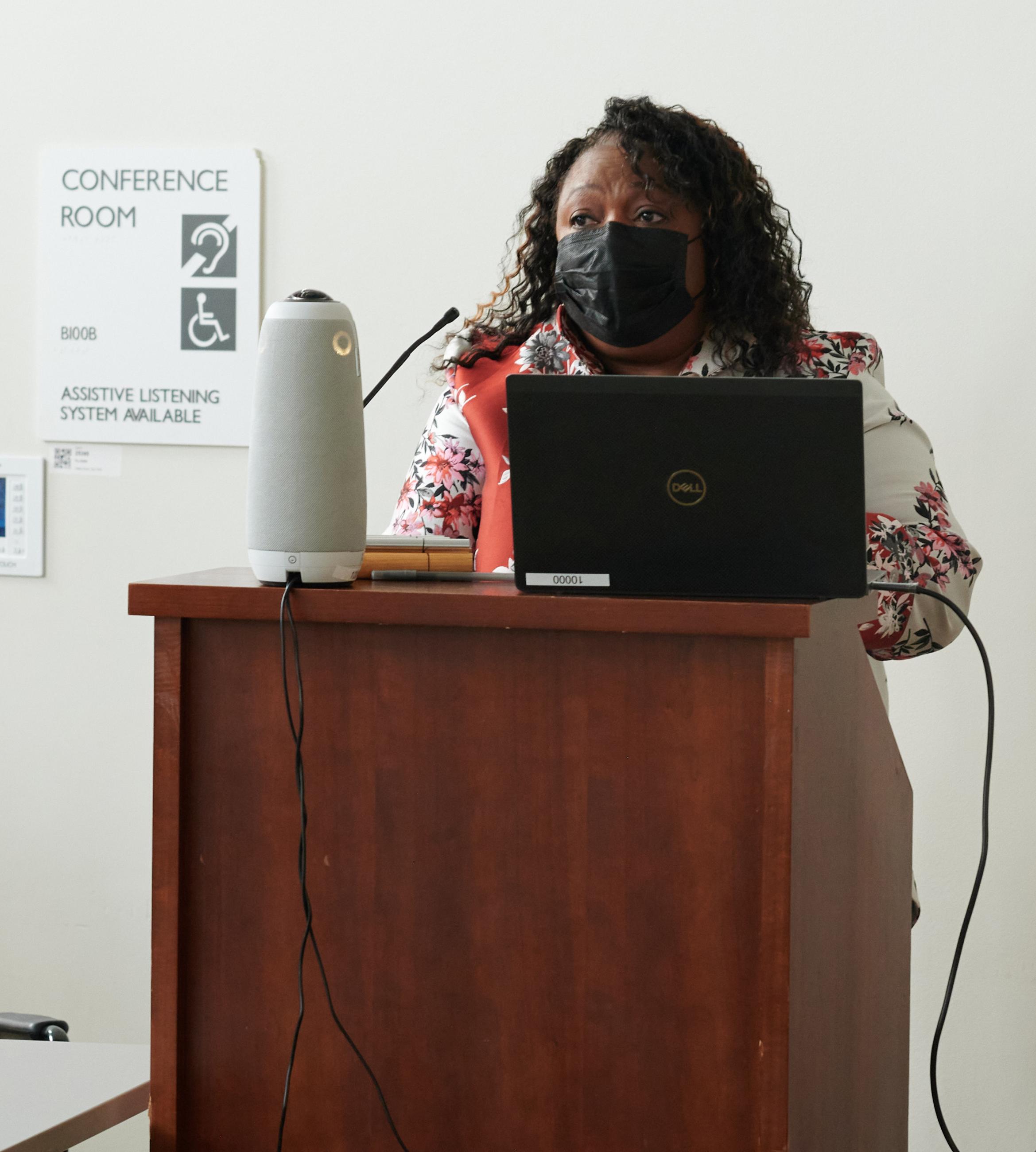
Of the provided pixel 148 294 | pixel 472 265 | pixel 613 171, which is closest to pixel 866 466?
pixel 613 171

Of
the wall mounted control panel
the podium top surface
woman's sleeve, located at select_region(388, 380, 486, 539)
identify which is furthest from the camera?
the wall mounted control panel

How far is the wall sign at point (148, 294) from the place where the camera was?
2342 mm

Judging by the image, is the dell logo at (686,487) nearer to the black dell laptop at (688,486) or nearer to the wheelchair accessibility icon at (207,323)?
the black dell laptop at (688,486)

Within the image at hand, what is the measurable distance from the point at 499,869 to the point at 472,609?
→ 0.18 m

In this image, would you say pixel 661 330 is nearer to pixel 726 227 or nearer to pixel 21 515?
pixel 726 227

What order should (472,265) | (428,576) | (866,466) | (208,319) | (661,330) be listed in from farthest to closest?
(208,319), (472,265), (661,330), (866,466), (428,576)

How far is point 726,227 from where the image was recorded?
65.1 inches

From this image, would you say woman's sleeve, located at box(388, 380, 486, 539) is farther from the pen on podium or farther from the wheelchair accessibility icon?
the wheelchair accessibility icon

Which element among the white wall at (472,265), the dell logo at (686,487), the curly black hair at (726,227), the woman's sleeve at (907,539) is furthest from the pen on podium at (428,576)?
the white wall at (472,265)

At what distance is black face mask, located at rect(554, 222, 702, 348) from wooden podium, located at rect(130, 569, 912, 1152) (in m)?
0.73

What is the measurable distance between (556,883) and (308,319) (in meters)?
0.44

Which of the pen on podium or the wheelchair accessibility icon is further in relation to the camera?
the wheelchair accessibility icon

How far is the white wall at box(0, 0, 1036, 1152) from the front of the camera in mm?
2070

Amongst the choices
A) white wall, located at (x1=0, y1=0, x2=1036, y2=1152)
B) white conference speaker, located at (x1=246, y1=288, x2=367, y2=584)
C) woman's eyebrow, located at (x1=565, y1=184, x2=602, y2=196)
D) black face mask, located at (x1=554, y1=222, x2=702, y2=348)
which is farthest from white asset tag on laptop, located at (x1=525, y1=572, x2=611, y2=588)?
white wall, located at (x1=0, y1=0, x2=1036, y2=1152)
